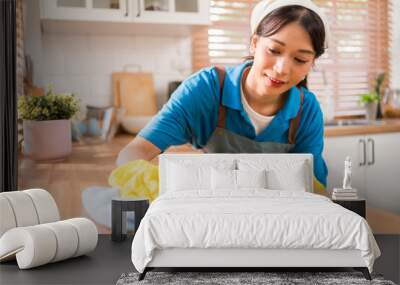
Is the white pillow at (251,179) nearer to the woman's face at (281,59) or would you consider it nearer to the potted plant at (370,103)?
the woman's face at (281,59)

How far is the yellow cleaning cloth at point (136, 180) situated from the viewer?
5469 millimetres

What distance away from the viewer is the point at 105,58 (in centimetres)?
548

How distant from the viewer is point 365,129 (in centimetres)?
566

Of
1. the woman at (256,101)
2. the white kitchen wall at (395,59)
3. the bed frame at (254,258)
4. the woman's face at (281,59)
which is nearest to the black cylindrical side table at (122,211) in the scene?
the woman at (256,101)

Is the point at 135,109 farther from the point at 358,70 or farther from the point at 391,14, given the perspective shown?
the point at 391,14

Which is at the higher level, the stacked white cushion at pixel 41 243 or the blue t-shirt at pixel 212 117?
the blue t-shirt at pixel 212 117

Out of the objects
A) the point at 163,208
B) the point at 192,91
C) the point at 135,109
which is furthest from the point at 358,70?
the point at 163,208

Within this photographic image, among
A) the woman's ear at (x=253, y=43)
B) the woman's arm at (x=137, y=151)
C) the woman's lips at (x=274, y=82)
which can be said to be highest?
the woman's ear at (x=253, y=43)

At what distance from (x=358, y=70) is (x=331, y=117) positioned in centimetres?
48

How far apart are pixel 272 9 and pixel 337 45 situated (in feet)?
2.43

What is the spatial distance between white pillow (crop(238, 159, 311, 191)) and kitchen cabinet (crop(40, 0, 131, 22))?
1.58m

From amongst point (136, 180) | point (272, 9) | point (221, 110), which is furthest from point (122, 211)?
point (272, 9)

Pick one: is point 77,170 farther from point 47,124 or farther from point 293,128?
point 293,128

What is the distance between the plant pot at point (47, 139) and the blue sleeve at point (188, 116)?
61 centimetres
